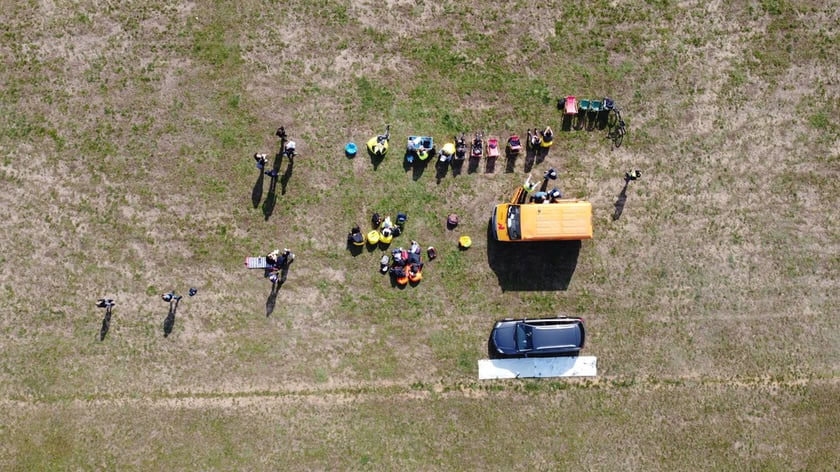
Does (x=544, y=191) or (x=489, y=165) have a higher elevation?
(x=489, y=165)

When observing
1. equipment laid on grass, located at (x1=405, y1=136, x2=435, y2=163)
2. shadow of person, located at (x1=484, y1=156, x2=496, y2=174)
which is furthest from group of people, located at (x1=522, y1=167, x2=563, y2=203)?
equipment laid on grass, located at (x1=405, y1=136, x2=435, y2=163)

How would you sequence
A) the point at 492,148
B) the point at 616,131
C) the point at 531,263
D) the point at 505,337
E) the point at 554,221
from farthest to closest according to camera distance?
the point at 616,131 < the point at 531,263 < the point at 492,148 < the point at 505,337 < the point at 554,221

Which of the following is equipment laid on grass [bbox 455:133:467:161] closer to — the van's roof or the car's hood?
the van's roof

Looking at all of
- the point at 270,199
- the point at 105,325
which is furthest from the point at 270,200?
the point at 105,325

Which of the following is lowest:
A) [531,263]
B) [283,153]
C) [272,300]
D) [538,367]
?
[538,367]

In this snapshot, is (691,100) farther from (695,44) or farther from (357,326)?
(357,326)

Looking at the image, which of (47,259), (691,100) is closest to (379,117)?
(691,100)

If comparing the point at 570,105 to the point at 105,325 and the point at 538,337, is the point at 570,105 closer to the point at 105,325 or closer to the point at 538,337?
the point at 538,337

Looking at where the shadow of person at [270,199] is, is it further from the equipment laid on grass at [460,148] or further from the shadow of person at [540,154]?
the shadow of person at [540,154]
